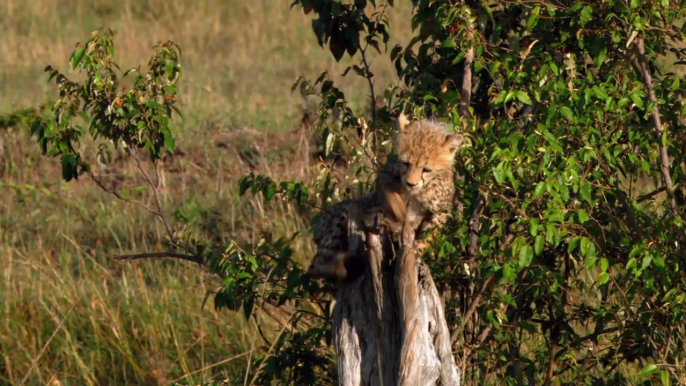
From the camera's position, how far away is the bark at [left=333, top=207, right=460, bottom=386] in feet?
12.1

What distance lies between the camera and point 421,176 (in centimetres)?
395

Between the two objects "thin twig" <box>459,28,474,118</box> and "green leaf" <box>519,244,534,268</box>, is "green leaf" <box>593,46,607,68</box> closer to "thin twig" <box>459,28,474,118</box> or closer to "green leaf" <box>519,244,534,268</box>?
"thin twig" <box>459,28,474,118</box>

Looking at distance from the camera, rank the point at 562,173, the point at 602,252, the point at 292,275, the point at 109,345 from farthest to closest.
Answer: the point at 109,345, the point at 292,275, the point at 602,252, the point at 562,173

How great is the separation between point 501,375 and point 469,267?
684 millimetres

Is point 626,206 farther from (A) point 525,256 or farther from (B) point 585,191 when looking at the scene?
(A) point 525,256

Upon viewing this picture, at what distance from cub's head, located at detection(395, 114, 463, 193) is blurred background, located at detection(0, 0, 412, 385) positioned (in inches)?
59.4

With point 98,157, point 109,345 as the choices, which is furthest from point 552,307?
point 109,345

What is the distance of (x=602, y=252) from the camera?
3.94 meters

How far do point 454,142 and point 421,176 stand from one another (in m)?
0.19

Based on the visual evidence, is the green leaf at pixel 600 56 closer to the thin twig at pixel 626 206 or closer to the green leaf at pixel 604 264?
the thin twig at pixel 626 206

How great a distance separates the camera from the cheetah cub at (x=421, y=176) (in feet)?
12.9

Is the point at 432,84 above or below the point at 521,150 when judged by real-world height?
above

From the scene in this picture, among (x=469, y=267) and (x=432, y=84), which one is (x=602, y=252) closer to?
(x=469, y=267)

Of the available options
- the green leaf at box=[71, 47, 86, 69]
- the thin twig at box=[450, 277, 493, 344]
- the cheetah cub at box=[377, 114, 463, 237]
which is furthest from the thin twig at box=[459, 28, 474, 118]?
the green leaf at box=[71, 47, 86, 69]
